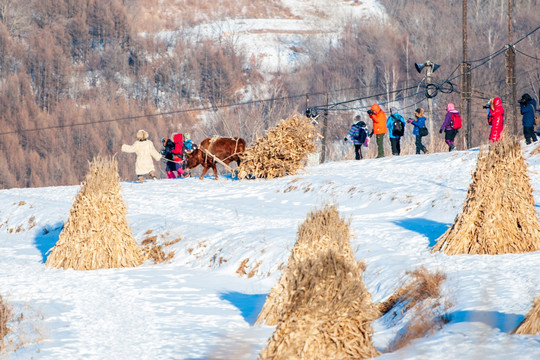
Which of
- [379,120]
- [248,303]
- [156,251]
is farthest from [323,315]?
[379,120]

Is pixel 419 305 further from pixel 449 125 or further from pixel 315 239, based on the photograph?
pixel 449 125

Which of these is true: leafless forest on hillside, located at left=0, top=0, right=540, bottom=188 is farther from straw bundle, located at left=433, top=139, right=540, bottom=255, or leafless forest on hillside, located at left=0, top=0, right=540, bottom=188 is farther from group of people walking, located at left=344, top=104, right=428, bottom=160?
straw bundle, located at left=433, top=139, right=540, bottom=255

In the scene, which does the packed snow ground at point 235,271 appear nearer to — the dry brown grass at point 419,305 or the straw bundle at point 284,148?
the dry brown grass at point 419,305

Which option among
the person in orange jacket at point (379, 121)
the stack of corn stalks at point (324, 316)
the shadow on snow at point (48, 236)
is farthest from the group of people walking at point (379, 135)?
the stack of corn stalks at point (324, 316)

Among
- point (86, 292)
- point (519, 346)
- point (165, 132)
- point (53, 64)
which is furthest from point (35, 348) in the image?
point (53, 64)

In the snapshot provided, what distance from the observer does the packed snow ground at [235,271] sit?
7.75m

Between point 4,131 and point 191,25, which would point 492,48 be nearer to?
point 191,25

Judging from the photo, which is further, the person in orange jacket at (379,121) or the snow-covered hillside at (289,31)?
the snow-covered hillside at (289,31)

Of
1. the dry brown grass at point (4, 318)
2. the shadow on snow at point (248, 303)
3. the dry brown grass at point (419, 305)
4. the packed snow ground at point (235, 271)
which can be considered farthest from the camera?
the shadow on snow at point (248, 303)

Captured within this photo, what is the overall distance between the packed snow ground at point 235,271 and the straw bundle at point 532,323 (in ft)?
0.30

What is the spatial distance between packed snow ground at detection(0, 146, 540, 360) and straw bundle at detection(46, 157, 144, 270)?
292mm

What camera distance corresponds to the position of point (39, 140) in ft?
281

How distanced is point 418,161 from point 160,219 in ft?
22.2

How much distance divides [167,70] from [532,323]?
93.3 m
